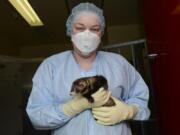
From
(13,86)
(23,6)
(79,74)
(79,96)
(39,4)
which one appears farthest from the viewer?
(39,4)

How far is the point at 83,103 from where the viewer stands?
53.4 inches

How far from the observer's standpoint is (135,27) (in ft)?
18.1

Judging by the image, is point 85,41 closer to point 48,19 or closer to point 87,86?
point 87,86

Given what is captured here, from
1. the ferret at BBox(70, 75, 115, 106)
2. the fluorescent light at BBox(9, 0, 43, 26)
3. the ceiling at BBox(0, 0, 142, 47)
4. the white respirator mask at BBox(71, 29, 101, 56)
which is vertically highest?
the ceiling at BBox(0, 0, 142, 47)

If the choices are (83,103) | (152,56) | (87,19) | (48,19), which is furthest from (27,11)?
(83,103)

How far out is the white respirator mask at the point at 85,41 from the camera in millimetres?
1499

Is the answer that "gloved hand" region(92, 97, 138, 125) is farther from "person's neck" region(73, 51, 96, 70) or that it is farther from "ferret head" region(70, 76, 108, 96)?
"person's neck" region(73, 51, 96, 70)

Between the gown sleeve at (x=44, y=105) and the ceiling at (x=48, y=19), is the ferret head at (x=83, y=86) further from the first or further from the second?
the ceiling at (x=48, y=19)

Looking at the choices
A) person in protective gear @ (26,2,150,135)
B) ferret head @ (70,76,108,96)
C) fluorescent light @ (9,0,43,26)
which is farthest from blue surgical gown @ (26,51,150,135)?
fluorescent light @ (9,0,43,26)

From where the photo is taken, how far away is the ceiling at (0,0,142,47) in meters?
4.30

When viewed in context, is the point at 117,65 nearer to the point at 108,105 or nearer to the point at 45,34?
the point at 108,105

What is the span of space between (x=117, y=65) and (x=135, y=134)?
854mm

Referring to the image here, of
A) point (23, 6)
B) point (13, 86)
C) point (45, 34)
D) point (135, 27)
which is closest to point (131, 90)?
point (13, 86)

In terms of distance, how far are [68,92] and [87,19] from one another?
34 centimetres
